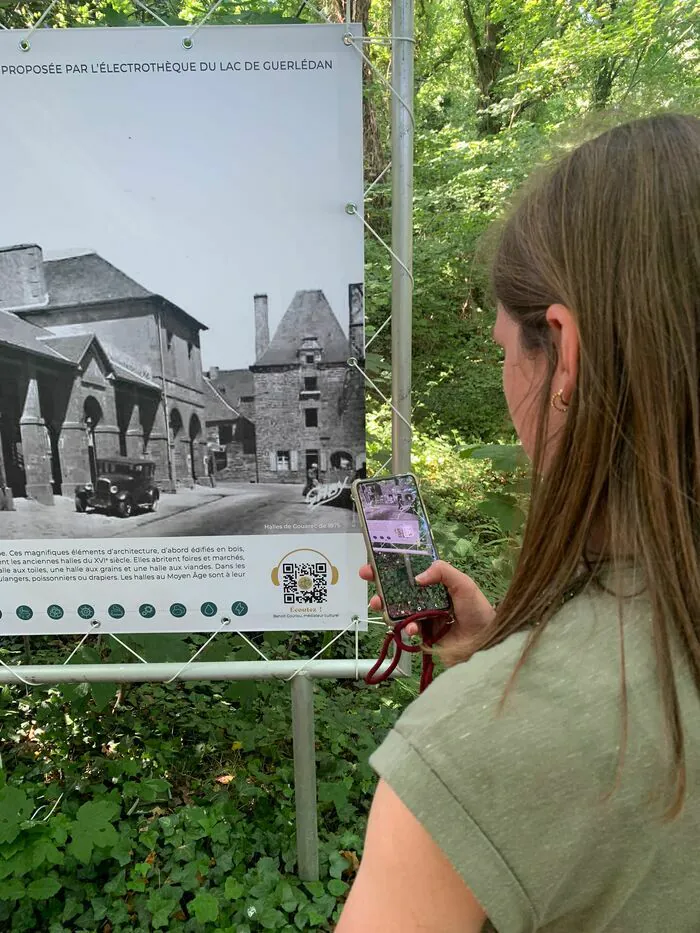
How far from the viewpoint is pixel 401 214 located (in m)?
1.50

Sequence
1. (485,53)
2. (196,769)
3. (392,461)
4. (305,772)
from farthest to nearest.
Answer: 1. (485,53)
2. (196,769)
3. (305,772)
4. (392,461)

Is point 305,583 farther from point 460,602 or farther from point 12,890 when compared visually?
point 12,890

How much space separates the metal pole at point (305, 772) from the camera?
1681 millimetres

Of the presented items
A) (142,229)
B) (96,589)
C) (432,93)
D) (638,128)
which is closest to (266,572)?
(96,589)

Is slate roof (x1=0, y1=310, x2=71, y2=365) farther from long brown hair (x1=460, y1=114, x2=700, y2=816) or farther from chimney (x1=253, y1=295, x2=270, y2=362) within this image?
long brown hair (x1=460, y1=114, x2=700, y2=816)

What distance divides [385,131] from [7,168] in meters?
4.17

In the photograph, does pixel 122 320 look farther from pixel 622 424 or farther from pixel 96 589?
pixel 622 424

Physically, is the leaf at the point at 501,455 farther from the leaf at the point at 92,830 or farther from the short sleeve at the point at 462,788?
the leaf at the point at 92,830

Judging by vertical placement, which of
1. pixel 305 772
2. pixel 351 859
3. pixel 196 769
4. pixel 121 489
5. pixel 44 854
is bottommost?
pixel 351 859

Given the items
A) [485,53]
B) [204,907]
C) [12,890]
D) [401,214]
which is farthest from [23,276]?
[485,53]

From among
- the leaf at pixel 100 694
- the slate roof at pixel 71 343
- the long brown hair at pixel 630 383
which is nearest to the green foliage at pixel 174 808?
the leaf at pixel 100 694

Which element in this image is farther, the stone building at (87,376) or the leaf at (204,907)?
the leaf at (204,907)

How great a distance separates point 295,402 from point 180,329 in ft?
1.02

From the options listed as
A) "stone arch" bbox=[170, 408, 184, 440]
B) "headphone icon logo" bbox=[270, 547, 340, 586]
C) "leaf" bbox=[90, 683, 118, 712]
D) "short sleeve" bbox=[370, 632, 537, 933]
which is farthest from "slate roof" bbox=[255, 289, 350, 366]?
"leaf" bbox=[90, 683, 118, 712]
